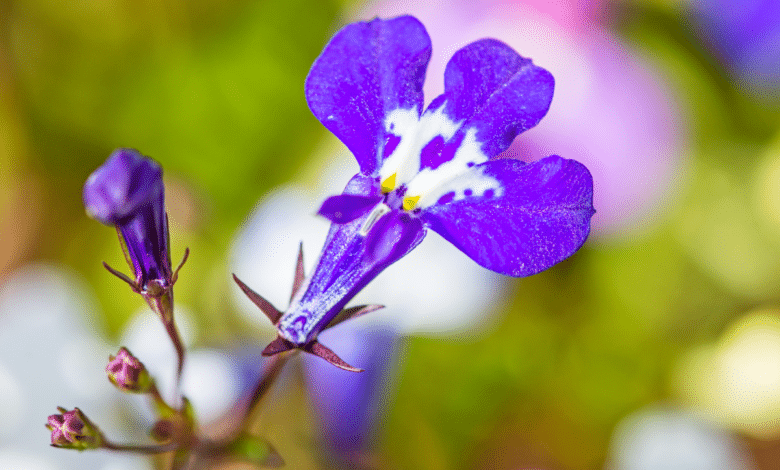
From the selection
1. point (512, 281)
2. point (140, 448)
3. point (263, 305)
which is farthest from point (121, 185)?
point (512, 281)

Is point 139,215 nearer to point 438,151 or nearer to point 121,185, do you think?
point 121,185

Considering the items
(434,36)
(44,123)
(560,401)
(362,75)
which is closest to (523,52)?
(434,36)

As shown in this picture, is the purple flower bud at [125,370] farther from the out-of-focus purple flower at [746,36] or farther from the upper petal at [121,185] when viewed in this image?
the out-of-focus purple flower at [746,36]

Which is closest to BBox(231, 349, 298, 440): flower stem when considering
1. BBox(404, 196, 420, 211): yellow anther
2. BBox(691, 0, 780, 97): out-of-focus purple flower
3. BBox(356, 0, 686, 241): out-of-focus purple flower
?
BBox(404, 196, 420, 211): yellow anther

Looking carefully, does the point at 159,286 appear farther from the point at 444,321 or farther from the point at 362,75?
the point at 444,321

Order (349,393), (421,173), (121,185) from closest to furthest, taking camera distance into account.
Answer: (121,185) → (421,173) → (349,393)

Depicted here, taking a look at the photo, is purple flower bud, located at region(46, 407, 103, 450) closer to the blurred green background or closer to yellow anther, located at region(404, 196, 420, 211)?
yellow anther, located at region(404, 196, 420, 211)
